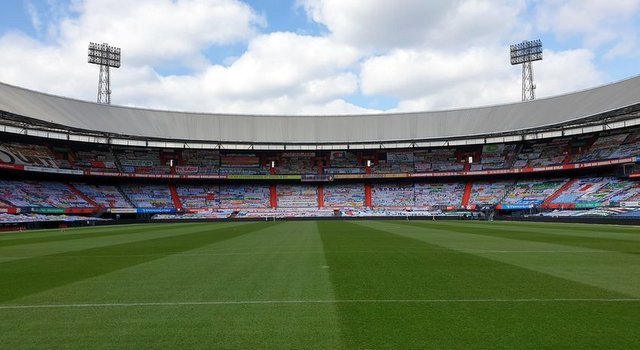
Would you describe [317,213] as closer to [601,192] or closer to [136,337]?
[601,192]

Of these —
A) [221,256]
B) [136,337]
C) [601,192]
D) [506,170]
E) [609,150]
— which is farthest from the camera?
[506,170]

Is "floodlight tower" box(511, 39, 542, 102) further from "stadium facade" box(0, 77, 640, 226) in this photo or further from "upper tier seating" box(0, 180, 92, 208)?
"upper tier seating" box(0, 180, 92, 208)

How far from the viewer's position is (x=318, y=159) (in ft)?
235

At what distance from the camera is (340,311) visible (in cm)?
620

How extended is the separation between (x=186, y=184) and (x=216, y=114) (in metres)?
12.4

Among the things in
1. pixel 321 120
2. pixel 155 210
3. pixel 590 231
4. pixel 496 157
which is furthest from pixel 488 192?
pixel 155 210

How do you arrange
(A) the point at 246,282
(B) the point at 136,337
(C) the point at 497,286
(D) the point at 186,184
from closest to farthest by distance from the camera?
1. (B) the point at 136,337
2. (C) the point at 497,286
3. (A) the point at 246,282
4. (D) the point at 186,184

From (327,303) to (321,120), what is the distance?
67.3m

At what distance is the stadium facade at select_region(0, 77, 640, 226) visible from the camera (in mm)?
50531

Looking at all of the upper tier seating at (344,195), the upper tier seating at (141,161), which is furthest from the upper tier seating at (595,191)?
the upper tier seating at (141,161)

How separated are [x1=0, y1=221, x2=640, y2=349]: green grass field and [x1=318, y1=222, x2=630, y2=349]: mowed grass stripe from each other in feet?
0.08

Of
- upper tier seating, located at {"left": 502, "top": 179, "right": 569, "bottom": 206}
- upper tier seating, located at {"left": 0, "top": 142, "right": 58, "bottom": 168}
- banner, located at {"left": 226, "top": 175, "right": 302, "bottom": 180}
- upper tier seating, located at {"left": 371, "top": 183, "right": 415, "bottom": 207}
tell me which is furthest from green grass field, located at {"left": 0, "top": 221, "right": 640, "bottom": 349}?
banner, located at {"left": 226, "top": 175, "right": 302, "bottom": 180}

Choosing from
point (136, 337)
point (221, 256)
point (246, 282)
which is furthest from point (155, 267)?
point (136, 337)

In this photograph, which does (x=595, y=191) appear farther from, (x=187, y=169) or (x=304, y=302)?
(x=187, y=169)
